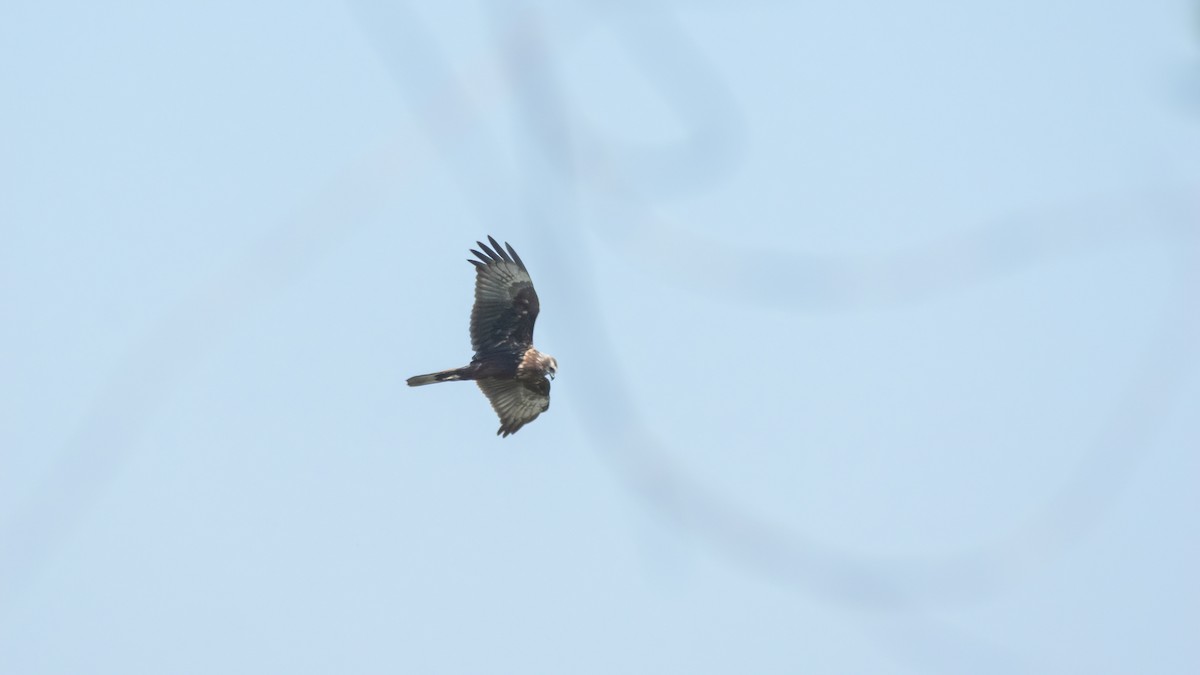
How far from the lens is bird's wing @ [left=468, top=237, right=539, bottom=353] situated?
14805 mm

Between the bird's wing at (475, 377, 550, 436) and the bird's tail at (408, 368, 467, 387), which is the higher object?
the bird's wing at (475, 377, 550, 436)

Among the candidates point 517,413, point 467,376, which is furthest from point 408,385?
point 517,413

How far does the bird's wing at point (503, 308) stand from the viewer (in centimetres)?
1480

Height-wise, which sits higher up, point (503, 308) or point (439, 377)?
point (503, 308)

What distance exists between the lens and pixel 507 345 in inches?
581

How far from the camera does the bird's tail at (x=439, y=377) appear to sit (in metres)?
14.2

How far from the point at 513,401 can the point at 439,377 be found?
4.61ft

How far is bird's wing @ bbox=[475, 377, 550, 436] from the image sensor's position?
1497cm

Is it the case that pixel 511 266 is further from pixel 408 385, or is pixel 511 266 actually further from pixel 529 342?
pixel 408 385

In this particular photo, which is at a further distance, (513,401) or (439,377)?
(513,401)

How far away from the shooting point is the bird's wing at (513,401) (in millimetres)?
14969

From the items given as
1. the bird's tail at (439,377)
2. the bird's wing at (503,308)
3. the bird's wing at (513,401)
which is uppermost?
the bird's wing at (503,308)

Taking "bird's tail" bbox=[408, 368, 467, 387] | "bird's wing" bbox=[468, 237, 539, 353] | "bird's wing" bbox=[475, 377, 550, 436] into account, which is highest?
"bird's wing" bbox=[468, 237, 539, 353]

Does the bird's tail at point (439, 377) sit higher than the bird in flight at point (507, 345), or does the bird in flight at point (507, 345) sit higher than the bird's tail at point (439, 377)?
the bird in flight at point (507, 345)
